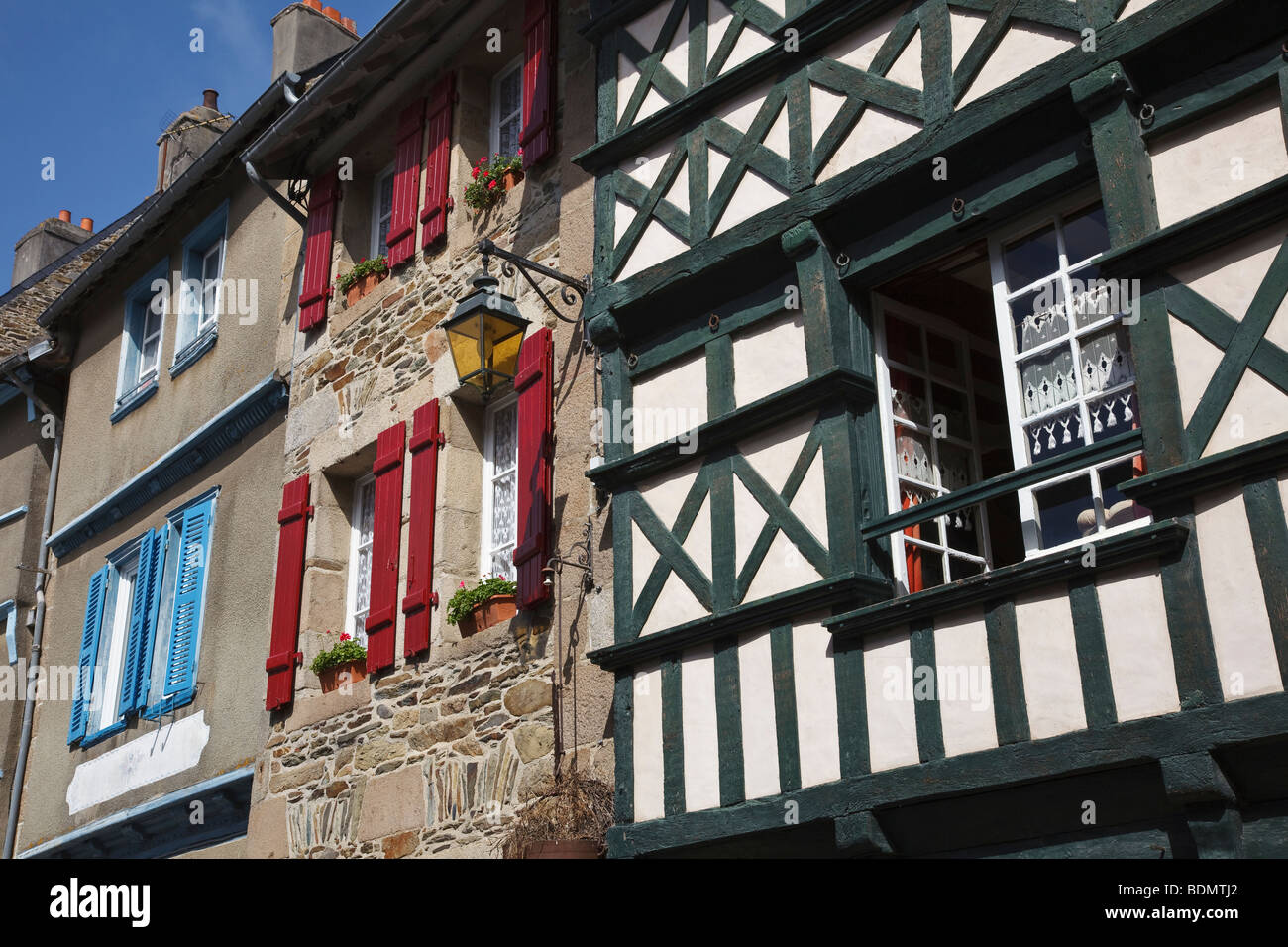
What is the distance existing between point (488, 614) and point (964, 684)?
332 cm

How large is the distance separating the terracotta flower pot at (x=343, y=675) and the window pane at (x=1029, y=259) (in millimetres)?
4637

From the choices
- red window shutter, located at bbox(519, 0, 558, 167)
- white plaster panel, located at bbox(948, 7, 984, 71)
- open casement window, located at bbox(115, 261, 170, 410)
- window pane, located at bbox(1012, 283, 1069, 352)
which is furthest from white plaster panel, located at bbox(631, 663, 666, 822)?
open casement window, located at bbox(115, 261, 170, 410)

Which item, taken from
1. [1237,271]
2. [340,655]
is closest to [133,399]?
[340,655]

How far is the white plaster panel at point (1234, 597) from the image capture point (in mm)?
4301

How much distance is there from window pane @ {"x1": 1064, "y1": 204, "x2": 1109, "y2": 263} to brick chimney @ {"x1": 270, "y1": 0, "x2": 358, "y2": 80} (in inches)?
329

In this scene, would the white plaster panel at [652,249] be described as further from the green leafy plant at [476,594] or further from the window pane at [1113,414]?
the window pane at [1113,414]

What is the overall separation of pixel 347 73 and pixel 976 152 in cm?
533

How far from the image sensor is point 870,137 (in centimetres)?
603

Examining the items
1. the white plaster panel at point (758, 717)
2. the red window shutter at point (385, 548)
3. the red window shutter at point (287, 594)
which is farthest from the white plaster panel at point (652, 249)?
the red window shutter at point (287, 594)

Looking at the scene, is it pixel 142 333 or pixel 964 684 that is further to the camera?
pixel 142 333

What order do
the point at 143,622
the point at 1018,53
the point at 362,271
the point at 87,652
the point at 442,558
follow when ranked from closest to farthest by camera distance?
the point at 1018,53, the point at 442,558, the point at 362,271, the point at 143,622, the point at 87,652

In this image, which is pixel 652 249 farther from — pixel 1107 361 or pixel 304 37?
pixel 304 37

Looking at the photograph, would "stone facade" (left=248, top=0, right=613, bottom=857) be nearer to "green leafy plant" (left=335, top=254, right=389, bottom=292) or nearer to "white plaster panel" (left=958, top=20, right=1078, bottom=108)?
"green leafy plant" (left=335, top=254, right=389, bottom=292)
